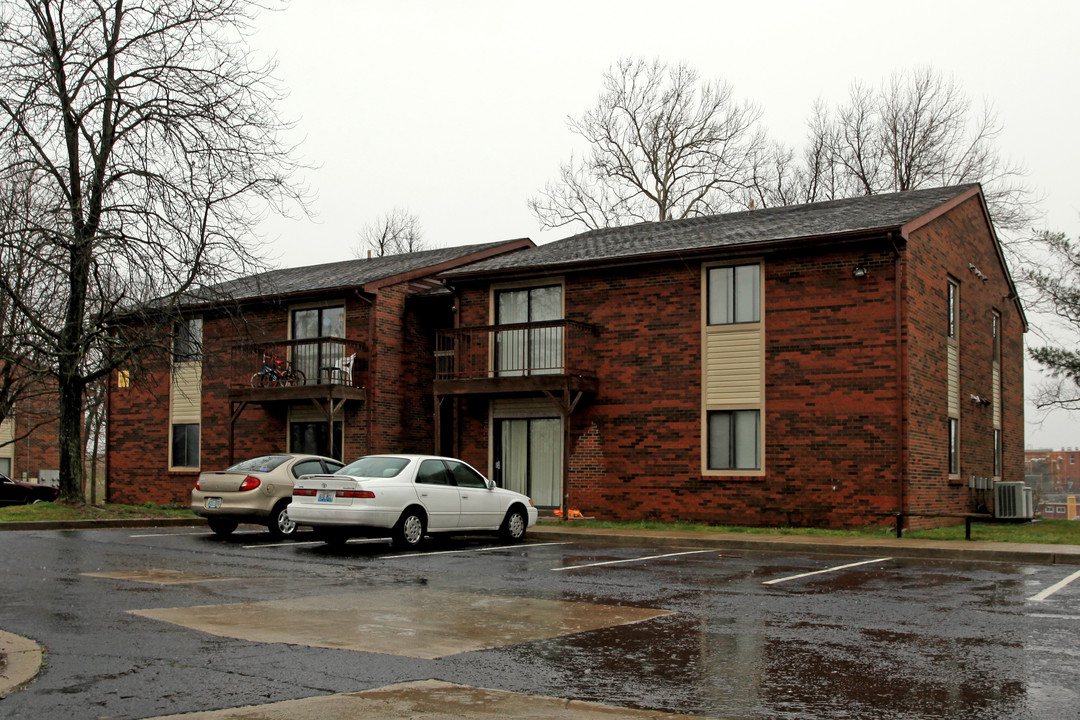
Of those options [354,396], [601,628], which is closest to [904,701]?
[601,628]

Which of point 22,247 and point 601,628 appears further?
point 22,247

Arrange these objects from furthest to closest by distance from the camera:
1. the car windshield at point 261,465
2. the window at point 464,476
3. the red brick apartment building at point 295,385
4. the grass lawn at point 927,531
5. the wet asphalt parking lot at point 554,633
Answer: the red brick apartment building at point 295,385
the grass lawn at point 927,531
the car windshield at point 261,465
the window at point 464,476
the wet asphalt parking lot at point 554,633

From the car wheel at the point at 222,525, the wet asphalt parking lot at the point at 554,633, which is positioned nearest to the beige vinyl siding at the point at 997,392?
the wet asphalt parking lot at the point at 554,633

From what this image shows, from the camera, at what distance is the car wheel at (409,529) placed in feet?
51.9

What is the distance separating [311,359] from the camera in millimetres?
26875

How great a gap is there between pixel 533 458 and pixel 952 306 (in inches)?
409

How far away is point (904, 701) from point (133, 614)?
6498 mm

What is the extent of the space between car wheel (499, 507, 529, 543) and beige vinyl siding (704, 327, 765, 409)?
559 cm

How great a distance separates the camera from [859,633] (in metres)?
8.67

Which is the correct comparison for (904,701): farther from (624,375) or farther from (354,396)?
(354,396)

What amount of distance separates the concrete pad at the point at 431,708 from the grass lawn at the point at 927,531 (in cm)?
1389

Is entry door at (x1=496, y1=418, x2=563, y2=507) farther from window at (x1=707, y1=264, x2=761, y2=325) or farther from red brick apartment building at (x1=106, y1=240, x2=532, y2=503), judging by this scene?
window at (x1=707, y1=264, x2=761, y2=325)

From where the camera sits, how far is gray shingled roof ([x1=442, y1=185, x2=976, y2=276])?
20.9 m

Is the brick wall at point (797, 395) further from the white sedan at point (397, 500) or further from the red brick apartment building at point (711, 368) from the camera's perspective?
the white sedan at point (397, 500)
